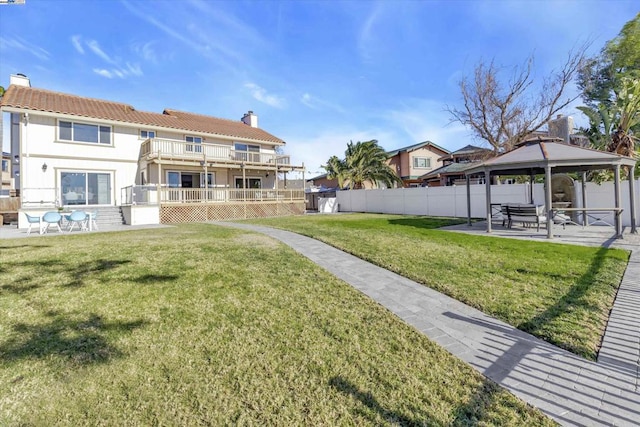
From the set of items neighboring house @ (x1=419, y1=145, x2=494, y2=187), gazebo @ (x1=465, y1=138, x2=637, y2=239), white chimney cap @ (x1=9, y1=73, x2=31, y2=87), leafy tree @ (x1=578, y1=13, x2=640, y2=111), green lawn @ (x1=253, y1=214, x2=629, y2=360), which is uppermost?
leafy tree @ (x1=578, y1=13, x2=640, y2=111)

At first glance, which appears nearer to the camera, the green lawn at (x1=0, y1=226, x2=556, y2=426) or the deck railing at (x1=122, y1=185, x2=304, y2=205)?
the green lawn at (x1=0, y1=226, x2=556, y2=426)

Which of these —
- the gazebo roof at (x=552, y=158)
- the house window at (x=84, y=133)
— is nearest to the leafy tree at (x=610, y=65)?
the gazebo roof at (x=552, y=158)

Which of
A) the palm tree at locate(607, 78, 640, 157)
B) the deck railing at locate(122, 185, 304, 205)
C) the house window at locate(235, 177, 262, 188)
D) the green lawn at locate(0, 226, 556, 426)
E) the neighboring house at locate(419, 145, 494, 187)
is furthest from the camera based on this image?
the neighboring house at locate(419, 145, 494, 187)

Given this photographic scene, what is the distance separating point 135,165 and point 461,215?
21535 mm

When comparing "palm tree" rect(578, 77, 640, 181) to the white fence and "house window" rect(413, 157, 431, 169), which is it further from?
"house window" rect(413, 157, 431, 169)

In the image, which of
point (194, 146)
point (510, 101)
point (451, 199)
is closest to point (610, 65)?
point (510, 101)

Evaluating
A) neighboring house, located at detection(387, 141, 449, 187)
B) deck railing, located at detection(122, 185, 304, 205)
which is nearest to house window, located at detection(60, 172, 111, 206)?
deck railing, located at detection(122, 185, 304, 205)

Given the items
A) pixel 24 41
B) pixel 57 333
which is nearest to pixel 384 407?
pixel 57 333

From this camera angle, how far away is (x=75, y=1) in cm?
1230

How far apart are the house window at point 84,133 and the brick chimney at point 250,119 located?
42.0ft

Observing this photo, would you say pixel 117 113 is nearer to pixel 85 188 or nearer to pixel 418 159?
pixel 85 188

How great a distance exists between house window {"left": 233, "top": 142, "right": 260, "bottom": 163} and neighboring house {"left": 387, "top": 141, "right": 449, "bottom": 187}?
17482mm

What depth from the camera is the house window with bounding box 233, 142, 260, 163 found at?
22.7 metres

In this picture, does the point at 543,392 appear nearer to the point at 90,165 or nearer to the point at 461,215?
the point at 461,215
